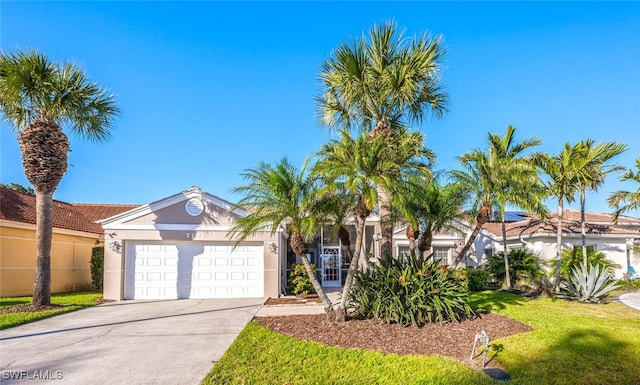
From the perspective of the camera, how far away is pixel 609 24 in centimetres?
1236

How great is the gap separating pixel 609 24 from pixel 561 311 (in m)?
9.41

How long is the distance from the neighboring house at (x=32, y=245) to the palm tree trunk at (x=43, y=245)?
14.0 ft

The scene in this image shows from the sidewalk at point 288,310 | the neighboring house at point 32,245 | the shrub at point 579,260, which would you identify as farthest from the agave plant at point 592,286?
the neighboring house at point 32,245

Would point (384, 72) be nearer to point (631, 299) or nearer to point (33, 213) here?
point (631, 299)

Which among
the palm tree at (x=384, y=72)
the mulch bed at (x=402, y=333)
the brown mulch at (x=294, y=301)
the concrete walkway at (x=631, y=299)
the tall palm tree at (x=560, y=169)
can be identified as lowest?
the concrete walkway at (x=631, y=299)

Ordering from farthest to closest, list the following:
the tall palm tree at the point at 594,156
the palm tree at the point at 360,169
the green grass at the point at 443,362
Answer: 1. the tall palm tree at the point at 594,156
2. the palm tree at the point at 360,169
3. the green grass at the point at 443,362

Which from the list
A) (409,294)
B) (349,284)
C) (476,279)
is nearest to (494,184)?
(409,294)

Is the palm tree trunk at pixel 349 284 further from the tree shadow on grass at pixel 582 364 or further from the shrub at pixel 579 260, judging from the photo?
the shrub at pixel 579 260

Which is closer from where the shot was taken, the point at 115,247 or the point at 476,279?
the point at 115,247

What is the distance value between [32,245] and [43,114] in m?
7.28

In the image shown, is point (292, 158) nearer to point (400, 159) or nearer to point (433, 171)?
point (400, 159)

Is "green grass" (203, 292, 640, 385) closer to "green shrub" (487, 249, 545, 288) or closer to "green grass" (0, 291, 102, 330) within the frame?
"green grass" (0, 291, 102, 330)

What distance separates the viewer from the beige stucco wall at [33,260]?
15.5m

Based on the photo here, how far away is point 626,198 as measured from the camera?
62.6 ft
